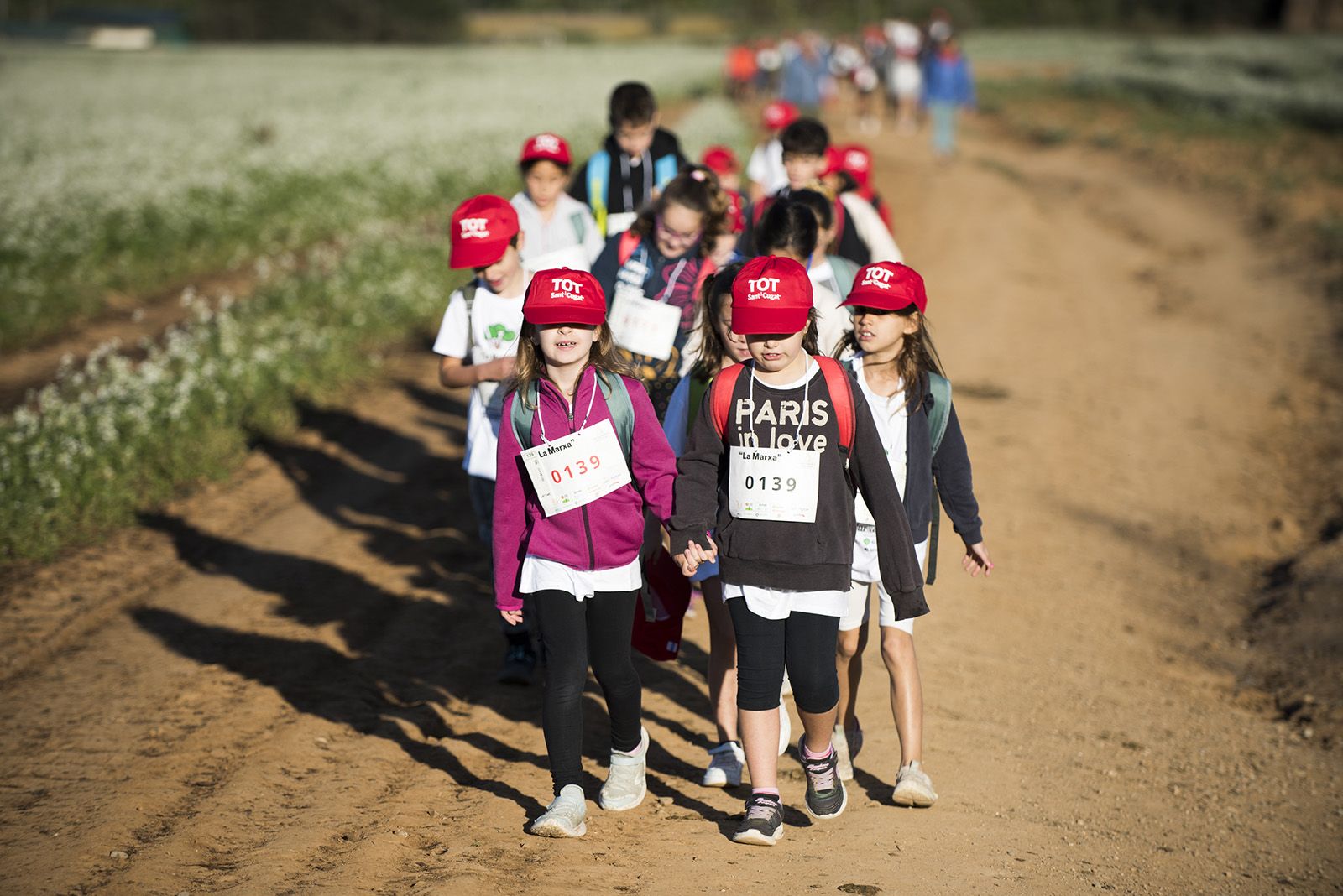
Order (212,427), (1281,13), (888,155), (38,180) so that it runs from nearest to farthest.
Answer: (212,427)
(38,180)
(888,155)
(1281,13)

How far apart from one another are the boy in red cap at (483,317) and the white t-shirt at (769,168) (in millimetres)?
4193

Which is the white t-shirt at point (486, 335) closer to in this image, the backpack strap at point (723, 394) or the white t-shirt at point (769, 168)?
the backpack strap at point (723, 394)

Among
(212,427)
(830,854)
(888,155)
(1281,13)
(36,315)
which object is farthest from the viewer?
(1281,13)

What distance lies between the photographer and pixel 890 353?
5.02 meters

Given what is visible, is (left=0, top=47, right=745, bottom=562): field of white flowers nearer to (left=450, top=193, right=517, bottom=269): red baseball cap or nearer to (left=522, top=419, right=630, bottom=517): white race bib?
(left=450, top=193, right=517, bottom=269): red baseball cap

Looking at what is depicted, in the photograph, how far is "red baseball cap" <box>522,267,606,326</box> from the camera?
4680mm

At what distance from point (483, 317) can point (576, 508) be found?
1.60 m

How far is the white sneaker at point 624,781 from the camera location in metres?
5.13

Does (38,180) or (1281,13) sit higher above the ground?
(1281,13)

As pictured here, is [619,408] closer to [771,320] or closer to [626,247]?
[771,320]

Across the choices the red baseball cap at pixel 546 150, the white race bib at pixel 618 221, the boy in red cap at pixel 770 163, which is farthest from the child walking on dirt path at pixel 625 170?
the boy in red cap at pixel 770 163

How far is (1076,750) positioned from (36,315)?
12.3 meters

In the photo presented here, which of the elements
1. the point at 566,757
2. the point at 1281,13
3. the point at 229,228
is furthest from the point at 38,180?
the point at 1281,13

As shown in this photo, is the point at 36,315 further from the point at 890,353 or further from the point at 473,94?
the point at 473,94
